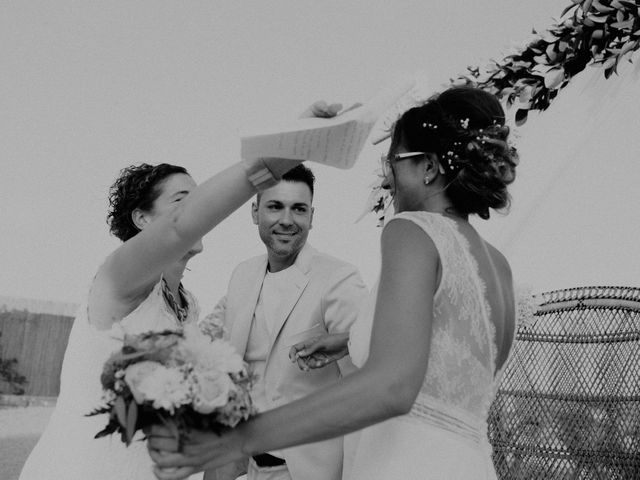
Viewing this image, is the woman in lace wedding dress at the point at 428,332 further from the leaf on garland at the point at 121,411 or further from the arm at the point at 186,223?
the arm at the point at 186,223

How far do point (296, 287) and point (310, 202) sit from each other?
0.53 m

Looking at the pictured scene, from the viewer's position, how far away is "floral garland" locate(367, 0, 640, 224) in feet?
11.0

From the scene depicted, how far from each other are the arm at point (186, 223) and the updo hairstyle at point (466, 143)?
17.2 inches

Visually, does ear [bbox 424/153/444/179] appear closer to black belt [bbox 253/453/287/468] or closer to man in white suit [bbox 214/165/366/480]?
man in white suit [bbox 214/165/366/480]

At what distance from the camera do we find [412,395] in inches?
60.7

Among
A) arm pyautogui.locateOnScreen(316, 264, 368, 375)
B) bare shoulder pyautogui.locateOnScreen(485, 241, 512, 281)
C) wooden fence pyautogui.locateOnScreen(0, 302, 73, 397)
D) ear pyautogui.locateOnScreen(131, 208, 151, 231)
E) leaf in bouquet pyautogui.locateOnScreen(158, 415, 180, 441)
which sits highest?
bare shoulder pyautogui.locateOnScreen(485, 241, 512, 281)

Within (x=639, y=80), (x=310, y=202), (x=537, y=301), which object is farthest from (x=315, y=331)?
(x=639, y=80)

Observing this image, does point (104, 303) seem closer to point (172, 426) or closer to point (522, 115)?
point (172, 426)

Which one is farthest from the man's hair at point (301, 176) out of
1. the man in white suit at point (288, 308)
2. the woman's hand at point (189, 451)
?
the woman's hand at point (189, 451)

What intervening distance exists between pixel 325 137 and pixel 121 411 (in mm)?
744

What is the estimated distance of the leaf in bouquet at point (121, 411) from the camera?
56.4 inches

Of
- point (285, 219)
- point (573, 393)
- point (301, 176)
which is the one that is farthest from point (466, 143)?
point (573, 393)

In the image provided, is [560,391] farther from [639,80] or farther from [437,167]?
[437,167]

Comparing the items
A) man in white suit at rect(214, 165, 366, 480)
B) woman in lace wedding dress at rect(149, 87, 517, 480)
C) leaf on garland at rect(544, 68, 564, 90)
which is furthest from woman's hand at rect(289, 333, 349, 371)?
leaf on garland at rect(544, 68, 564, 90)
